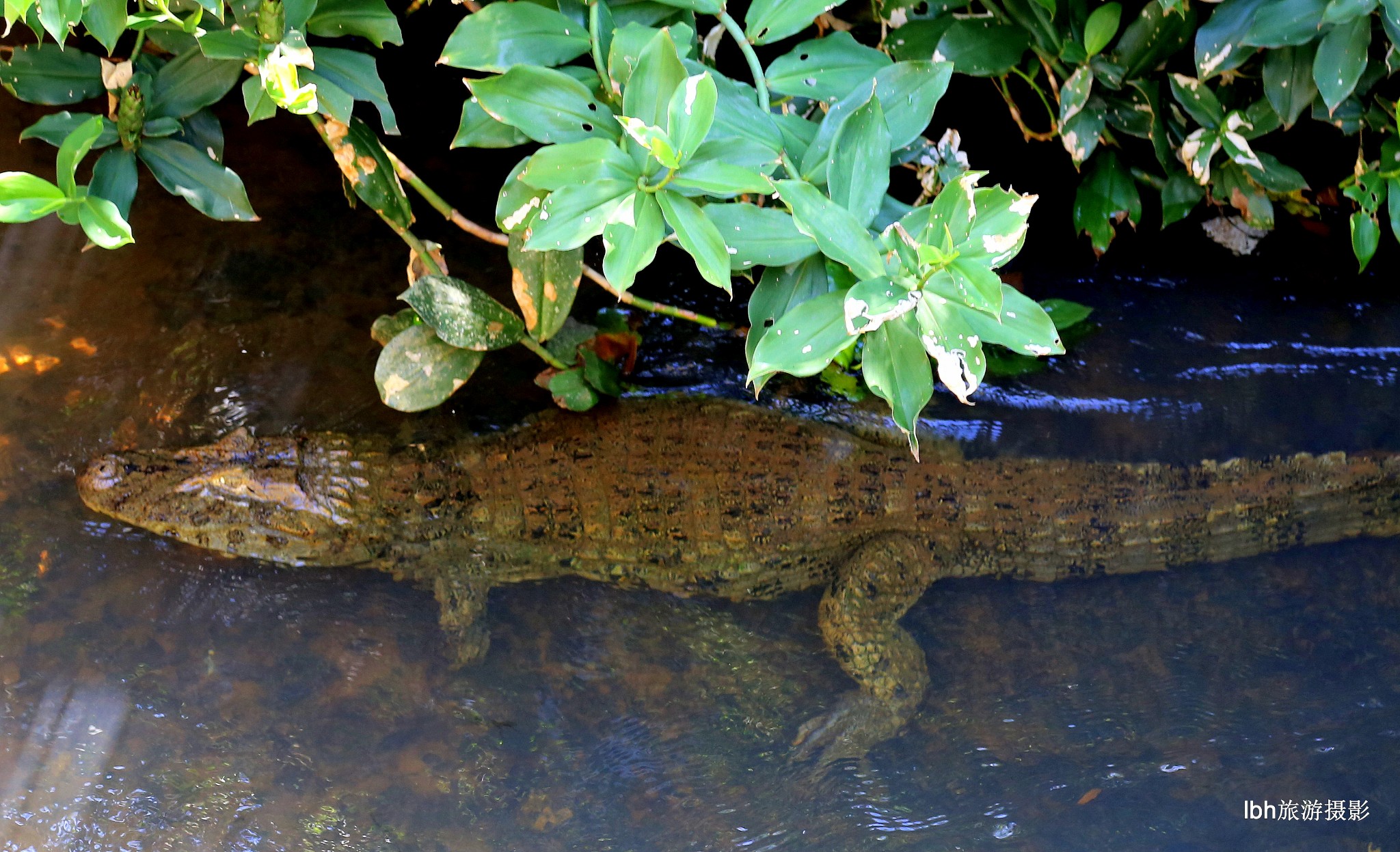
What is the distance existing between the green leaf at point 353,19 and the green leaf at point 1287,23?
185cm

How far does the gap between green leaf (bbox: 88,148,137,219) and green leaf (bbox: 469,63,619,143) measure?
92 cm

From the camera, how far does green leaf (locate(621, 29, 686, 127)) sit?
1358 mm

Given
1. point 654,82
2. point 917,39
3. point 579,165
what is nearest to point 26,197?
point 579,165

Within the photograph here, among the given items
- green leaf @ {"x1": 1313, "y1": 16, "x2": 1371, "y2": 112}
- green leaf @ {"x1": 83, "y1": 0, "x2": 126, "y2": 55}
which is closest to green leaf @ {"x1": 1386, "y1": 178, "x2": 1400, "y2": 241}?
green leaf @ {"x1": 1313, "y1": 16, "x2": 1371, "y2": 112}

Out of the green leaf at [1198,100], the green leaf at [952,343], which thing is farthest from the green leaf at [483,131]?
the green leaf at [1198,100]

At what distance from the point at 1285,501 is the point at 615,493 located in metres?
2.22

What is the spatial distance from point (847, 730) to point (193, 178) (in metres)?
2.28

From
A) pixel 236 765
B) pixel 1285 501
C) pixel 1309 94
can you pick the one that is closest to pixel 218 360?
pixel 236 765

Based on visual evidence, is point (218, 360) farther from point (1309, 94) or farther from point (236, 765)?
point (1309, 94)

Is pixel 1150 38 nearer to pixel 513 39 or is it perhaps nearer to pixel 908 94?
pixel 908 94

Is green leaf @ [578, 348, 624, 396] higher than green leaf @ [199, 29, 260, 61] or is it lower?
lower

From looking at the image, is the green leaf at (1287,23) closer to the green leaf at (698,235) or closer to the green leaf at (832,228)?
the green leaf at (832,228)

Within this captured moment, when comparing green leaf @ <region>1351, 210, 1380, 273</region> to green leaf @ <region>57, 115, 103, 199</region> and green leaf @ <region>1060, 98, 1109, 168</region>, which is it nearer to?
green leaf @ <region>1060, 98, 1109, 168</region>

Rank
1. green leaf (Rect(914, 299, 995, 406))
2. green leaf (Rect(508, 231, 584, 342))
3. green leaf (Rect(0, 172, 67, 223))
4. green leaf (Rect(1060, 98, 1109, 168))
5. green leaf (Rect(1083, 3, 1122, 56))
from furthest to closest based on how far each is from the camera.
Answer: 1. green leaf (Rect(1060, 98, 1109, 168))
2. green leaf (Rect(508, 231, 584, 342))
3. green leaf (Rect(1083, 3, 1122, 56))
4. green leaf (Rect(0, 172, 67, 223))
5. green leaf (Rect(914, 299, 995, 406))
